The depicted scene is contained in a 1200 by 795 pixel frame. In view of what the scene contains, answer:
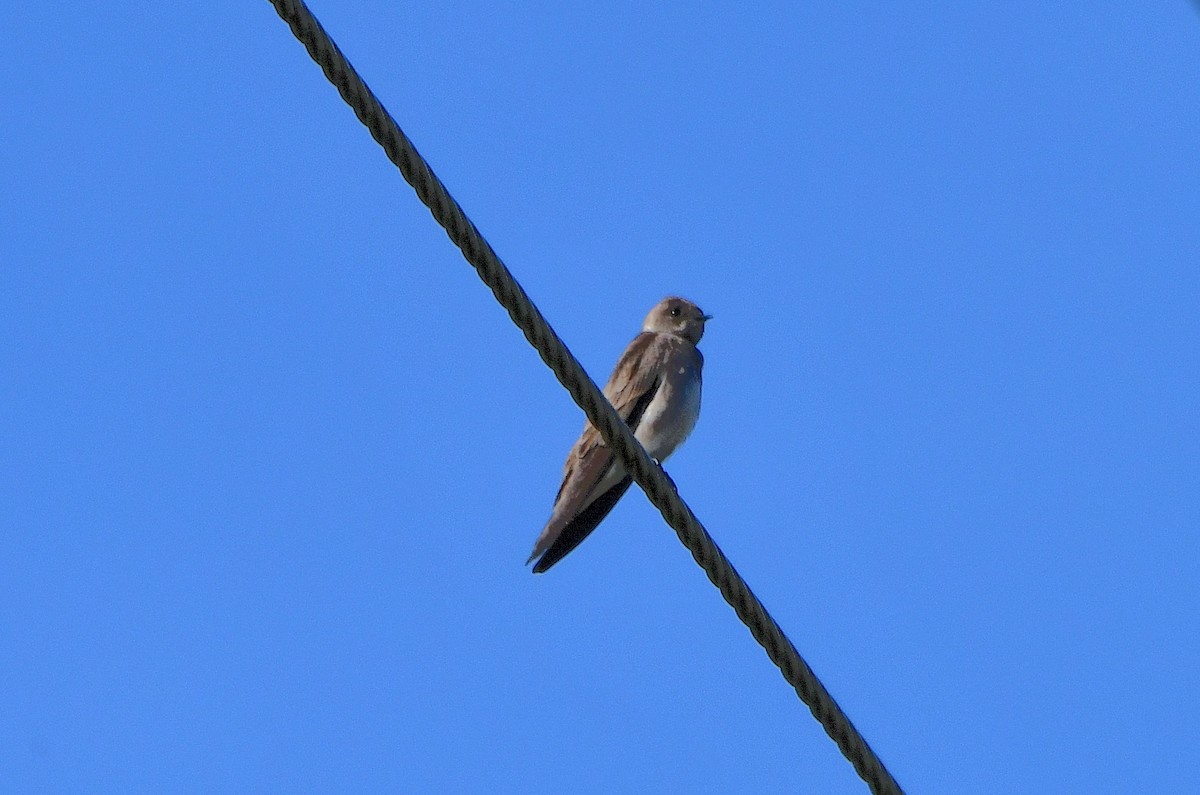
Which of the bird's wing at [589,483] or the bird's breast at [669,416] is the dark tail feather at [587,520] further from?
the bird's breast at [669,416]

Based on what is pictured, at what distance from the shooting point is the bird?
25.9 ft

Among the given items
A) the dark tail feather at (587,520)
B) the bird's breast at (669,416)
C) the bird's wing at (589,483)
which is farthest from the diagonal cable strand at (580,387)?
the bird's breast at (669,416)

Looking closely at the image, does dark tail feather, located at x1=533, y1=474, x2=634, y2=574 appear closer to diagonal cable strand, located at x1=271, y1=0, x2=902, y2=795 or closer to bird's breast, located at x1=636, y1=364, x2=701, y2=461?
bird's breast, located at x1=636, y1=364, x2=701, y2=461

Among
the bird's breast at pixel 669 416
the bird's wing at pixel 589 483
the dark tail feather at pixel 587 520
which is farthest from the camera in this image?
the bird's breast at pixel 669 416

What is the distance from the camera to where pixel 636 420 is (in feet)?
28.3

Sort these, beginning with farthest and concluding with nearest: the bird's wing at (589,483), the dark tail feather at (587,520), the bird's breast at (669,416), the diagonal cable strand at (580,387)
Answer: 1. the bird's breast at (669,416)
2. the dark tail feather at (587,520)
3. the bird's wing at (589,483)
4. the diagonal cable strand at (580,387)

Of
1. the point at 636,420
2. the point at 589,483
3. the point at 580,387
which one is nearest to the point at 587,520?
the point at 589,483

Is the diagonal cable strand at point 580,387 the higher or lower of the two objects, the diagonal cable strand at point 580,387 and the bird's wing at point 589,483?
the lower

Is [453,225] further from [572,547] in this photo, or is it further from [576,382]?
[572,547]

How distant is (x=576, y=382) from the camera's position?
4.29 meters

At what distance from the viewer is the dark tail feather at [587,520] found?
8.05 m

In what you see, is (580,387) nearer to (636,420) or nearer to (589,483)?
(589,483)

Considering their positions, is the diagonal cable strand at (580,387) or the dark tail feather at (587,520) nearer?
the diagonal cable strand at (580,387)

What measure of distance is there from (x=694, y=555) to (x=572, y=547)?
3380 mm
